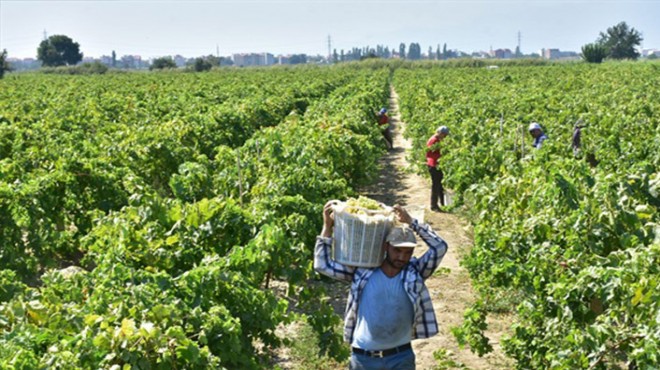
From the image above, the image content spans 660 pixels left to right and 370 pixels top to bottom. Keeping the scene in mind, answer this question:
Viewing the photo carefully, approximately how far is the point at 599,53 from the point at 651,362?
273 ft

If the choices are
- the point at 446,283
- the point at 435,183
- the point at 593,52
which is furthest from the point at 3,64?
the point at 446,283

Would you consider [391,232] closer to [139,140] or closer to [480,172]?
[480,172]

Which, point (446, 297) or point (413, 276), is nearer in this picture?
point (413, 276)

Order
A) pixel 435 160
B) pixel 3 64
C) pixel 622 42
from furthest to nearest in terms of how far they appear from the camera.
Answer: pixel 622 42
pixel 3 64
pixel 435 160

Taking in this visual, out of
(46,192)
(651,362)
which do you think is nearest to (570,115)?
(46,192)

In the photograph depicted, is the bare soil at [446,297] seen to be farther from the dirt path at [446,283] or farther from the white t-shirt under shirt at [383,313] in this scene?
the white t-shirt under shirt at [383,313]

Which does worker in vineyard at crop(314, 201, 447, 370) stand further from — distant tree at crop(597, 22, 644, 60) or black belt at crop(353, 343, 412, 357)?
distant tree at crop(597, 22, 644, 60)

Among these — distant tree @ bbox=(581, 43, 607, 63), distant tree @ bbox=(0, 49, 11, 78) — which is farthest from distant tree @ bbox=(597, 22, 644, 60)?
distant tree @ bbox=(0, 49, 11, 78)

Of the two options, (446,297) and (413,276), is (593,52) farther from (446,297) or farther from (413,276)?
(413,276)

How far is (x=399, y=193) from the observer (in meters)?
15.4

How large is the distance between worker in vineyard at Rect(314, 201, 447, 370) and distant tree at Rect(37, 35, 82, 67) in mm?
119077

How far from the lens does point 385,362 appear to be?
4.58 m

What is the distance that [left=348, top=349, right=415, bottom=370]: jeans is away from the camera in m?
4.58

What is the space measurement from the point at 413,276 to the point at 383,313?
0.96 ft
